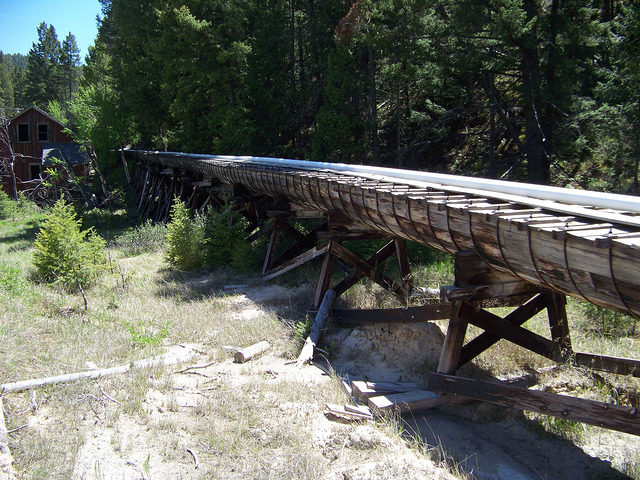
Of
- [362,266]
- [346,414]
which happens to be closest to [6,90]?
[362,266]

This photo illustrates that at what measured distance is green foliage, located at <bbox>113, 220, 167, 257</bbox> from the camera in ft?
39.3

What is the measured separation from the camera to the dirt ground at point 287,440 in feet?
9.96

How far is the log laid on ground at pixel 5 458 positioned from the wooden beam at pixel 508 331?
298 centimetres

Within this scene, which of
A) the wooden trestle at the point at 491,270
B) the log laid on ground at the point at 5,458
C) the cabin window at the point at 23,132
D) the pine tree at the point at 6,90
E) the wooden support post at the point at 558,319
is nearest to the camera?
the wooden trestle at the point at 491,270

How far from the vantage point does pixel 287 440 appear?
3.34m

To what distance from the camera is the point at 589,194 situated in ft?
10.1

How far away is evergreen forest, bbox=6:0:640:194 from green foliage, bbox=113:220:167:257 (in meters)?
4.38

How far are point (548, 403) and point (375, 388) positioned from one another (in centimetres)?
135

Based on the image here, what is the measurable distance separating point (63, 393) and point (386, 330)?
2.91m

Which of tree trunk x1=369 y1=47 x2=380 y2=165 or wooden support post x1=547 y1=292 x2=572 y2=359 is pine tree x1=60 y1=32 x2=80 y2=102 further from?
wooden support post x1=547 y1=292 x2=572 y2=359

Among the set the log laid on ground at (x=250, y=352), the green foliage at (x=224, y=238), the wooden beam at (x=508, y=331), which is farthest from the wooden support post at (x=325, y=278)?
the green foliage at (x=224, y=238)

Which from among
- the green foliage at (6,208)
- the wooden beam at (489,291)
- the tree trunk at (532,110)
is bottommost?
the green foliage at (6,208)

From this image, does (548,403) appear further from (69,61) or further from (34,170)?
(69,61)

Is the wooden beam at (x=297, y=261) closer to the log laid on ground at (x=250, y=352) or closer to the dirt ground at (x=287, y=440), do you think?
the log laid on ground at (x=250, y=352)
